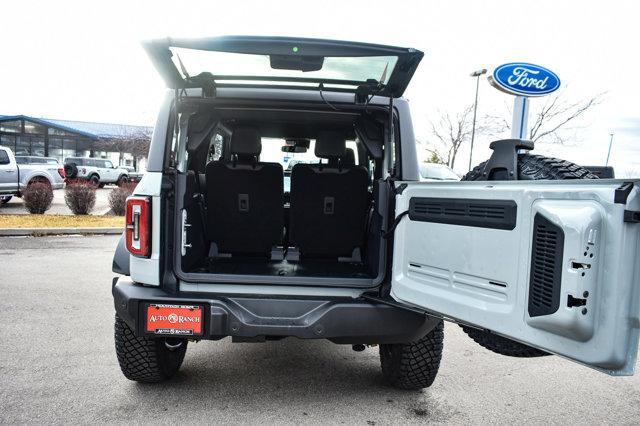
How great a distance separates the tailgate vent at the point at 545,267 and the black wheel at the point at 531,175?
0.34 metres

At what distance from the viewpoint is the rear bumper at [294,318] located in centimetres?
279

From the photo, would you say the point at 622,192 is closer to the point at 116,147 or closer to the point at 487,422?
the point at 487,422

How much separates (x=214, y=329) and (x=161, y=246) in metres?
0.60

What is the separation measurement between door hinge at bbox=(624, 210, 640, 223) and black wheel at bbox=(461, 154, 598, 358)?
0.63 m

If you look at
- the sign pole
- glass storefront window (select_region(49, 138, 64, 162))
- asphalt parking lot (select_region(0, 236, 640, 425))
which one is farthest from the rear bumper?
glass storefront window (select_region(49, 138, 64, 162))

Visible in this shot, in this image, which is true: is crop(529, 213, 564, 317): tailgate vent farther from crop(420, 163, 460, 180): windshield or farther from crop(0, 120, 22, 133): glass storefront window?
crop(0, 120, 22, 133): glass storefront window

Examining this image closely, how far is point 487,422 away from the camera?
9.78 feet

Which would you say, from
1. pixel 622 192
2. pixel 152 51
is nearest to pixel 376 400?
pixel 622 192

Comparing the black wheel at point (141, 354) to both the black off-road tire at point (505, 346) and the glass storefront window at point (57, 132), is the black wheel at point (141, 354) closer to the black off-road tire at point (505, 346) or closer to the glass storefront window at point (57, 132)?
the black off-road tire at point (505, 346)

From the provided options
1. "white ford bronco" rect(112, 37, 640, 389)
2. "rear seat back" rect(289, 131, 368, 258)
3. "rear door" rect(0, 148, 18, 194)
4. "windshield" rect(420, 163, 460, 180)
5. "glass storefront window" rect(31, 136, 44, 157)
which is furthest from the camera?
"glass storefront window" rect(31, 136, 44, 157)

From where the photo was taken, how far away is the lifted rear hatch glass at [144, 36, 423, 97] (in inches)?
101

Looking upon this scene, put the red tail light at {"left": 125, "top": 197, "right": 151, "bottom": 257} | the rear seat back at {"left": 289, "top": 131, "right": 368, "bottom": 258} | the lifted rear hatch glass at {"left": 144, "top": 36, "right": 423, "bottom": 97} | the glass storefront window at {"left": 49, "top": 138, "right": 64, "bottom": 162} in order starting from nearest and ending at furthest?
the lifted rear hatch glass at {"left": 144, "top": 36, "right": 423, "bottom": 97} → the red tail light at {"left": 125, "top": 197, "right": 151, "bottom": 257} → the rear seat back at {"left": 289, "top": 131, "right": 368, "bottom": 258} → the glass storefront window at {"left": 49, "top": 138, "right": 64, "bottom": 162}

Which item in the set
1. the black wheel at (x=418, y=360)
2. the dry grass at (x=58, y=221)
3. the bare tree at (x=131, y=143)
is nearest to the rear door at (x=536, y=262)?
Answer: the black wheel at (x=418, y=360)

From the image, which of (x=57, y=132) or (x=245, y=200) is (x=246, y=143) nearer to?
(x=245, y=200)
